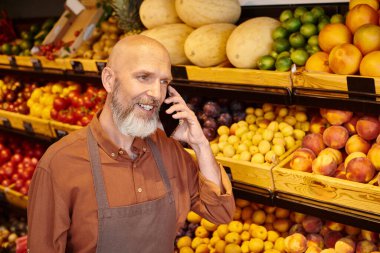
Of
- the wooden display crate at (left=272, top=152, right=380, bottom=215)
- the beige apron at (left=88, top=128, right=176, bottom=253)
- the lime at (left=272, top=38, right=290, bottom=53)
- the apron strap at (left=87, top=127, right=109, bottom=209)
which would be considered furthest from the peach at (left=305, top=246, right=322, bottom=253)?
the apron strap at (left=87, top=127, right=109, bottom=209)

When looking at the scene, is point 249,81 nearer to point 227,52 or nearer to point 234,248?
point 227,52

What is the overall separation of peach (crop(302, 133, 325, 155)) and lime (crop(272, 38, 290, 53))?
0.46 m

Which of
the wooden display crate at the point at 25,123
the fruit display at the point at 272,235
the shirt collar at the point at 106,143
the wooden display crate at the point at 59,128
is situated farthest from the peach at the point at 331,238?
the wooden display crate at the point at 25,123

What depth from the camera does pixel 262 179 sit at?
2.29 m

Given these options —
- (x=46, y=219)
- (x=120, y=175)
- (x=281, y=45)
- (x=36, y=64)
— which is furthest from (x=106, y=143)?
(x=36, y=64)

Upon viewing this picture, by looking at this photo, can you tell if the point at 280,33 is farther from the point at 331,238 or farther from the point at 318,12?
the point at 331,238

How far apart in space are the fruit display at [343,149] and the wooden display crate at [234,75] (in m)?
0.31

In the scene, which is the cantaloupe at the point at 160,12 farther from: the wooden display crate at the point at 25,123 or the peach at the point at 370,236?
the peach at the point at 370,236

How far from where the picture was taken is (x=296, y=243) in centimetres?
237

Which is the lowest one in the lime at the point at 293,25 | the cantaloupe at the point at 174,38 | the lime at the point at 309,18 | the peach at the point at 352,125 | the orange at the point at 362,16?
the peach at the point at 352,125

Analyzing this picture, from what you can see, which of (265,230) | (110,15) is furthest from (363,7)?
(110,15)

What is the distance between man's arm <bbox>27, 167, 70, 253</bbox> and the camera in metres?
1.74

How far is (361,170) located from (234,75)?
30.9 inches

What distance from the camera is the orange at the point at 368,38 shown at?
6.55 feet
